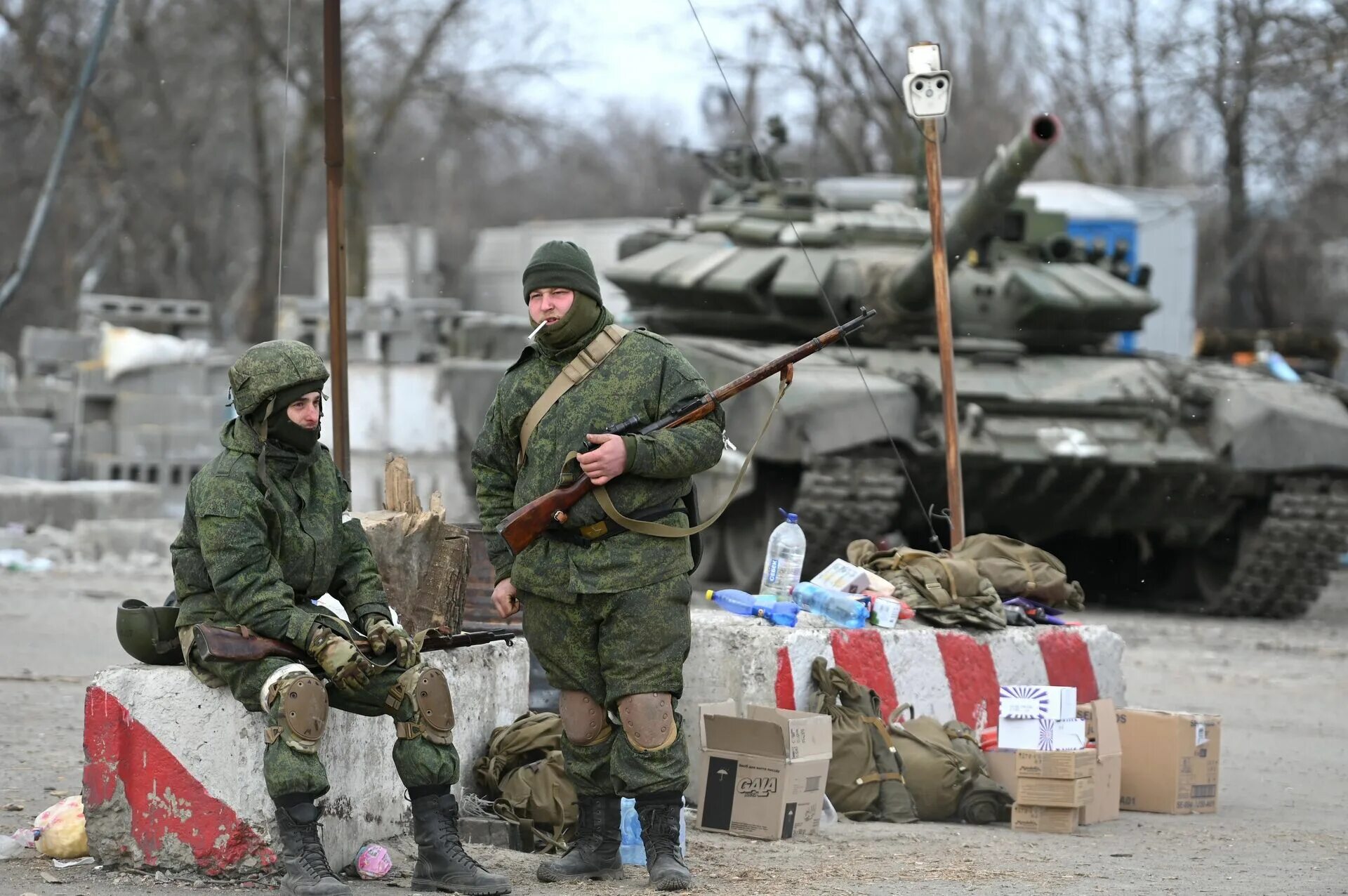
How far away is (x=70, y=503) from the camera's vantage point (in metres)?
17.2

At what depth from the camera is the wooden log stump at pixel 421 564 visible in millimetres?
6188

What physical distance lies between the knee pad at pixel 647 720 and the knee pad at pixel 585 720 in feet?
0.43

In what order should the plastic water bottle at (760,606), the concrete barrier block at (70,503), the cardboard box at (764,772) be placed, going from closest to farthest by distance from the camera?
the cardboard box at (764,772), the plastic water bottle at (760,606), the concrete barrier block at (70,503)

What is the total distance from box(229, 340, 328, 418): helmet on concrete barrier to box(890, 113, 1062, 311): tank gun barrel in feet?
19.6

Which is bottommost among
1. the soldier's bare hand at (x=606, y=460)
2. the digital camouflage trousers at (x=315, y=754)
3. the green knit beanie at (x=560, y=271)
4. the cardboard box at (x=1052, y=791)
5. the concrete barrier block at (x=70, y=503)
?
the cardboard box at (x=1052, y=791)

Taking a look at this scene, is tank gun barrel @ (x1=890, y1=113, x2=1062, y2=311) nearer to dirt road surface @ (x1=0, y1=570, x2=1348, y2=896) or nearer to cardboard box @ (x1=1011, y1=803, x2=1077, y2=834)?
dirt road surface @ (x1=0, y1=570, x2=1348, y2=896)

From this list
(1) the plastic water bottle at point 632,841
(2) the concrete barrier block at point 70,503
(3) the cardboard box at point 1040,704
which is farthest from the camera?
(2) the concrete barrier block at point 70,503

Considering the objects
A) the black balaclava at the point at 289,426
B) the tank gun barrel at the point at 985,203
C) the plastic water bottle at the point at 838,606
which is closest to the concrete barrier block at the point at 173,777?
the black balaclava at the point at 289,426

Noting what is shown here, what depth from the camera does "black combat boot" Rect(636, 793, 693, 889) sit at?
17.6 ft

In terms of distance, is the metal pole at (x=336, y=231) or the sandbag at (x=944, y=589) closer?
the metal pole at (x=336, y=231)

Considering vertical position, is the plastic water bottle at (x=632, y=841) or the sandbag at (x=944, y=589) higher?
the sandbag at (x=944, y=589)

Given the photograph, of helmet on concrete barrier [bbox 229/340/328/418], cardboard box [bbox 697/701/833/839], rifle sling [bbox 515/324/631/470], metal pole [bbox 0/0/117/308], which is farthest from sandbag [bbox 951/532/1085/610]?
metal pole [bbox 0/0/117/308]

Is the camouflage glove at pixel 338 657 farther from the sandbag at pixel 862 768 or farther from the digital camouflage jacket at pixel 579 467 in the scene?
the sandbag at pixel 862 768

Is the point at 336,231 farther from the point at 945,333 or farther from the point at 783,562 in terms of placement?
the point at 945,333
